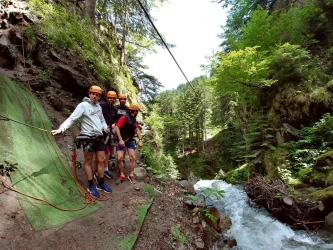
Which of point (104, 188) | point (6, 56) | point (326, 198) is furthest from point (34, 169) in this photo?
point (326, 198)

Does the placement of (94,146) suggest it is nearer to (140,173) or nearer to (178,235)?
(140,173)

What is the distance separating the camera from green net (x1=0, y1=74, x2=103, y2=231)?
3.43m

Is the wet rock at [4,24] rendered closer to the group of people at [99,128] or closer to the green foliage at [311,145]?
the group of people at [99,128]

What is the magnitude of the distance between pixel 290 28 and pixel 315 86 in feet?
13.9

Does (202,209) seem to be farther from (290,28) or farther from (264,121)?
(290,28)

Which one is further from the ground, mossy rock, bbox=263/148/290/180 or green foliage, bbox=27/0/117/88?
green foliage, bbox=27/0/117/88

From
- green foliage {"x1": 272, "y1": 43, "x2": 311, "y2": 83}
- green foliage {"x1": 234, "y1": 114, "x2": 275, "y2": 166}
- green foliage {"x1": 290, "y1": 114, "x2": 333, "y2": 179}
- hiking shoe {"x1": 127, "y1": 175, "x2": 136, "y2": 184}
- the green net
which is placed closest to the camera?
the green net

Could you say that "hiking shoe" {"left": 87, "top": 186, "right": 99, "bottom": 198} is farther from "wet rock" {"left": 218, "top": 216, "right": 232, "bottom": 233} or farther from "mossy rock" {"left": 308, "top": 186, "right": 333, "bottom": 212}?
"mossy rock" {"left": 308, "top": 186, "right": 333, "bottom": 212}

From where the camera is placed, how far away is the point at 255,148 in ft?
41.6

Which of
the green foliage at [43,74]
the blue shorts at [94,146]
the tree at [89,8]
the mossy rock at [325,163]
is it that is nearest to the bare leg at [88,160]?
the blue shorts at [94,146]

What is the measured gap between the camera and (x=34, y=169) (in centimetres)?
402

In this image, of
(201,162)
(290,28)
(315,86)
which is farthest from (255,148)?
(201,162)

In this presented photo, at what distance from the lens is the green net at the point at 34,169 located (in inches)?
135

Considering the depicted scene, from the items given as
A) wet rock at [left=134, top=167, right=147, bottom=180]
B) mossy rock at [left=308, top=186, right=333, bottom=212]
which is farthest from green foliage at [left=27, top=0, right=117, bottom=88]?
mossy rock at [left=308, top=186, right=333, bottom=212]
